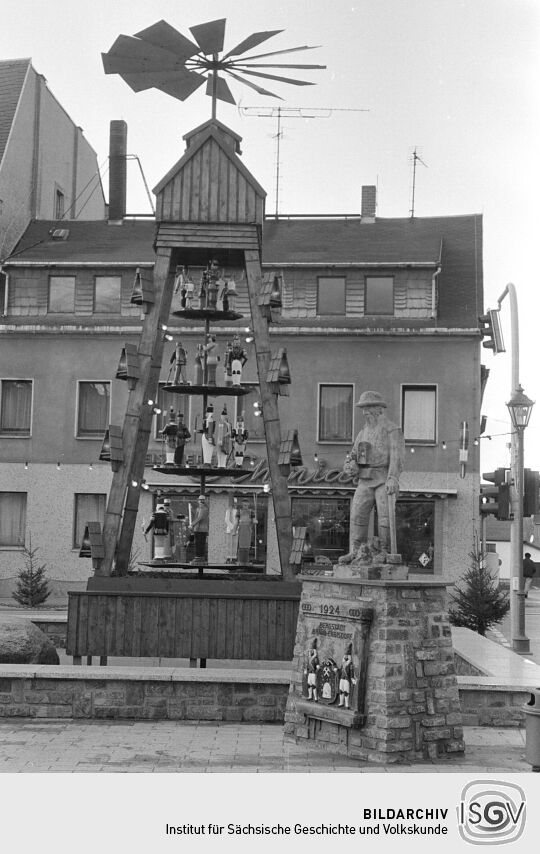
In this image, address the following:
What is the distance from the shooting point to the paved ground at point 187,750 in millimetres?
9742

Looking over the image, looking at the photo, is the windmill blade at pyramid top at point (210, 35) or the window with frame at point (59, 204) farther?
the window with frame at point (59, 204)

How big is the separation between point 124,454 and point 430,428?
16244 millimetres

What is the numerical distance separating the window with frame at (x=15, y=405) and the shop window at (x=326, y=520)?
23.8 feet

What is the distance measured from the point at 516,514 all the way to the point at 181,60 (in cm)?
920

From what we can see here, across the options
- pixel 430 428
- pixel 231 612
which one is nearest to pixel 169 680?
pixel 231 612

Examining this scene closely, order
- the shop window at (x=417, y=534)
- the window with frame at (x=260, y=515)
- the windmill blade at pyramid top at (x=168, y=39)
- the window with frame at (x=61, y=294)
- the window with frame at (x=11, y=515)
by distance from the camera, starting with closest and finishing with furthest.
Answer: the windmill blade at pyramid top at (x=168, y=39) → the shop window at (x=417, y=534) → the window with frame at (x=260, y=515) → the window with frame at (x=11, y=515) → the window with frame at (x=61, y=294)

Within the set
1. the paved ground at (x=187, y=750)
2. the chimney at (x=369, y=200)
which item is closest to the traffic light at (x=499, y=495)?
the paved ground at (x=187, y=750)

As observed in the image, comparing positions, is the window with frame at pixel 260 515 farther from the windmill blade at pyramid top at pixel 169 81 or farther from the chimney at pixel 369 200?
the windmill blade at pyramid top at pixel 169 81

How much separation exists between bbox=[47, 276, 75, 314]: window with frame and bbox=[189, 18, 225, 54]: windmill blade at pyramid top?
1648cm

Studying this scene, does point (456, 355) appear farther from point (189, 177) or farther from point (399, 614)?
point (399, 614)

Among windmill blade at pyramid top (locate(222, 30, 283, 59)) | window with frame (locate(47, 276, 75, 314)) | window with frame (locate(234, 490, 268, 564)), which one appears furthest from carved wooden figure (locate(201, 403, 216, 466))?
window with frame (locate(47, 276, 75, 314))

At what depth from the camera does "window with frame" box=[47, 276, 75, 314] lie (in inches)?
1201

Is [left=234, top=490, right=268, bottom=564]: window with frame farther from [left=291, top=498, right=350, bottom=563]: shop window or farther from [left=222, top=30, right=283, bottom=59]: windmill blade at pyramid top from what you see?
[left=222, top=30, right=283, bottom=59]: windmill blade at pyramid top

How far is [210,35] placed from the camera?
1443 cm
